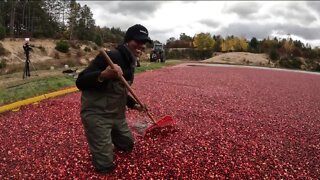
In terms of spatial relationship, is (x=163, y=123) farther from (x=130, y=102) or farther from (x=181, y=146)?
(x=130, y=102)

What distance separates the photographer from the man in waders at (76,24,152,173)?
4.77 metres

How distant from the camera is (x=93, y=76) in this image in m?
4.61

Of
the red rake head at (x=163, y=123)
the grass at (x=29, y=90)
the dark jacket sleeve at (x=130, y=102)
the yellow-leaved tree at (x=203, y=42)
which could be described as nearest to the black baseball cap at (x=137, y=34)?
the dark jacket sleeve at (x=130, y=102)

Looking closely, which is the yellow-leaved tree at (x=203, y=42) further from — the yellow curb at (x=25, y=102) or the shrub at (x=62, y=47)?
the yellow curb at (x=25, y=102)

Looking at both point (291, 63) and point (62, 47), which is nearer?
point (62, 47)

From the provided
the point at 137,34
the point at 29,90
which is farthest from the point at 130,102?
the point at 29,90

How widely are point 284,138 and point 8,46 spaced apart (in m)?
42.9

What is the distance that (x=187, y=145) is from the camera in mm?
6184

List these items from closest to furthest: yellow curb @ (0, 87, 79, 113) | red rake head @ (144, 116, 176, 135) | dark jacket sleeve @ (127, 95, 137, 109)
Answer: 1. dark jacket sleeve @ (127, 95, 137, 109)
2. red rake head @ (144, 116, 176, 135)
3. yellow curb @ (0, 87, 79, 113)

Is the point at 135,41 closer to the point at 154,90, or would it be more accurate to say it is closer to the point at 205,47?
the point at 154,90

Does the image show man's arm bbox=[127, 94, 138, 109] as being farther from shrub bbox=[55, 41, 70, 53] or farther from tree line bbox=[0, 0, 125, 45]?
tree line bbox=[0, 0, 125, 45]

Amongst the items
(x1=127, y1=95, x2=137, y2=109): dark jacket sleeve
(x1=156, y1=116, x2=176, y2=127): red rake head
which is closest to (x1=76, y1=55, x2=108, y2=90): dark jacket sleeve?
(x1=127, y1=95, x2=137, y2=109): dark jacket sleeve

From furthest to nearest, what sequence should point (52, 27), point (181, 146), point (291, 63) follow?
point (52, 27), point (291, 63), point (181, 146)

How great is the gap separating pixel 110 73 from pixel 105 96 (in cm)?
53
